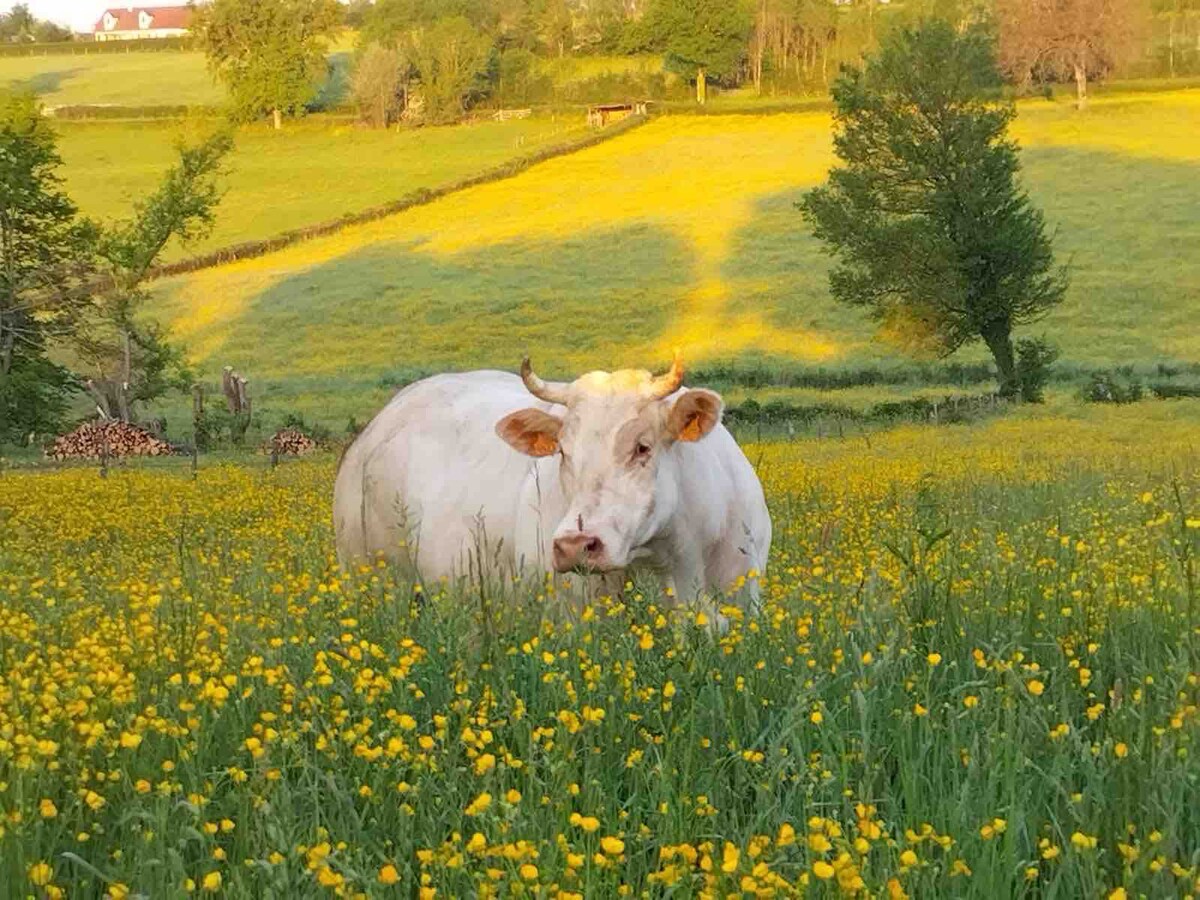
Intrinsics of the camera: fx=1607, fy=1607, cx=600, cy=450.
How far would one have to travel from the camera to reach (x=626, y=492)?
7.25 meters

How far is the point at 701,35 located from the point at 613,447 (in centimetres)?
10062

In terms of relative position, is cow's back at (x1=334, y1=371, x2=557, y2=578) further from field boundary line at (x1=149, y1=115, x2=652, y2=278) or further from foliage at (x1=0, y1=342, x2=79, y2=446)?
field boundary line at (x1=149, y1=115, x2=652, y2=278)

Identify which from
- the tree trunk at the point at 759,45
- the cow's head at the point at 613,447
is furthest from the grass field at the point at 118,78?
the cow's head at the point at 613,447

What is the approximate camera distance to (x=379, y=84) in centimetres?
10138

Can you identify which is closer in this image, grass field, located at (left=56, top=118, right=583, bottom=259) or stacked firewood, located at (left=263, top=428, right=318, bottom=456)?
stacked firewood, located at (left=263, top=428, right=318, bottom=456)

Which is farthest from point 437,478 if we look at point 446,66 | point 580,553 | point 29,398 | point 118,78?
point 118,78

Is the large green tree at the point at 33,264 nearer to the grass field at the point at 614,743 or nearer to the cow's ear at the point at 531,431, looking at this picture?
the cow's ear at the point at 531,431

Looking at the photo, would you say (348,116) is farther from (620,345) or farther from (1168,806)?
(1168,806)

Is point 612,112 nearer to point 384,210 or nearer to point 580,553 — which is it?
point 384,210

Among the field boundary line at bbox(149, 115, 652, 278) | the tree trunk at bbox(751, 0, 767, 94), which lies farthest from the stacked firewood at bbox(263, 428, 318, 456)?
the tree trunk at bbox(751, 0, 767, 94)

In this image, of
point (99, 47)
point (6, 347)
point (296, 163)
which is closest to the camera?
point (6, 347)

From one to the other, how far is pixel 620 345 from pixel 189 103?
2520 inches

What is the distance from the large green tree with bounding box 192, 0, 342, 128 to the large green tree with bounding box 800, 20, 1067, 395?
6540cm

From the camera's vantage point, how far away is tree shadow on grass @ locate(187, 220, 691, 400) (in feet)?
179
